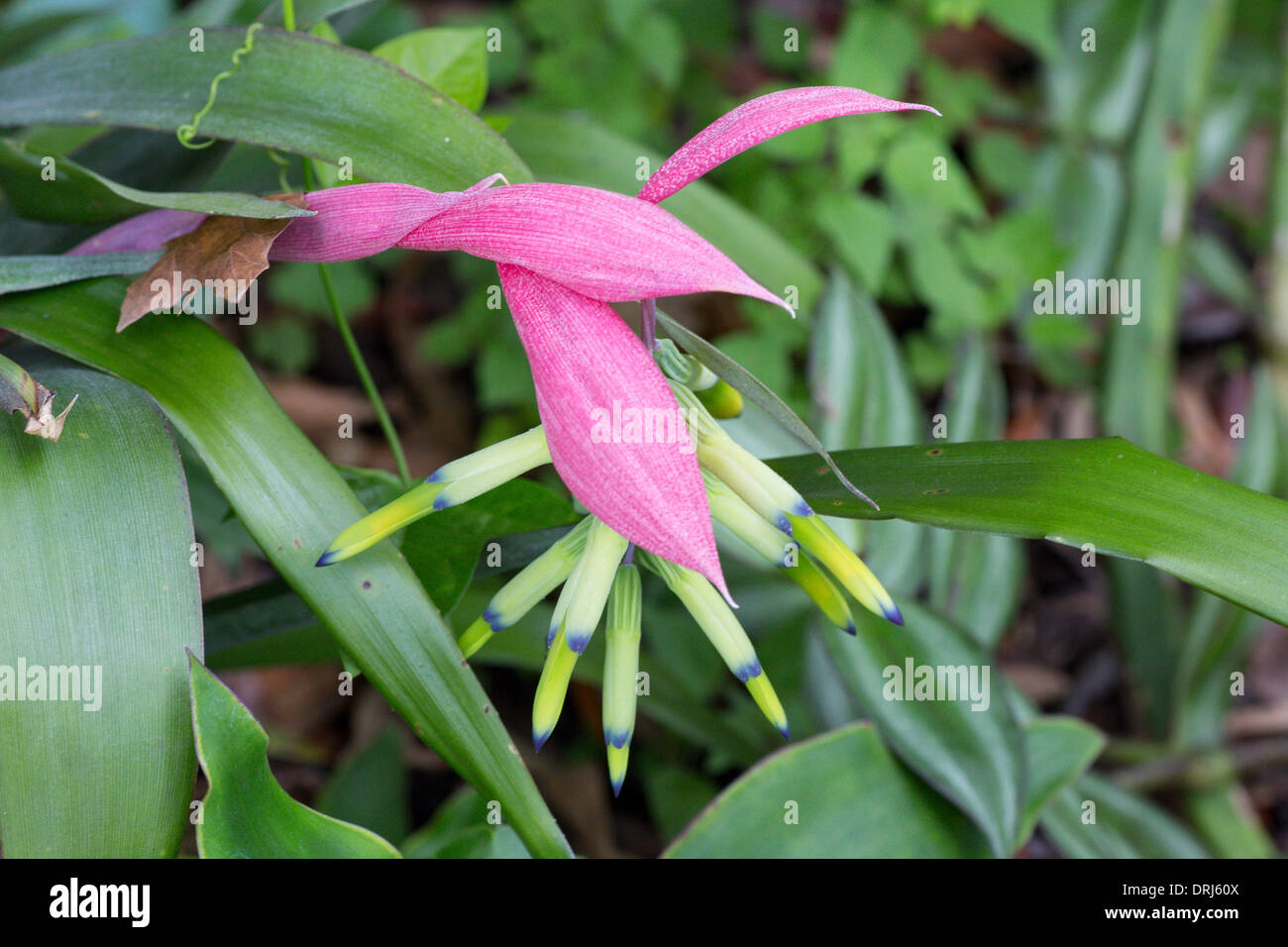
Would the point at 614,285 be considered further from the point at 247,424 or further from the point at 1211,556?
the point at 1211,556

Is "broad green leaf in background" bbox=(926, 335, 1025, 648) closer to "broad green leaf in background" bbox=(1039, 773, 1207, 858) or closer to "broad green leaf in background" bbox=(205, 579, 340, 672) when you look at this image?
"broad green leaf in background" bbox=(1039, 773, 1207, 858)

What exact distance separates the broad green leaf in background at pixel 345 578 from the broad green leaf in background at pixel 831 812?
206mm

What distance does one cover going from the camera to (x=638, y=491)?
428 millimetres

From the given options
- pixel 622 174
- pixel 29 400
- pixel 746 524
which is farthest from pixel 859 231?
pixel 29 400

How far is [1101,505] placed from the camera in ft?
1.79

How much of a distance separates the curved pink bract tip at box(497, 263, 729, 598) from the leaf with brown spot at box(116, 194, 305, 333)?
0.19 m

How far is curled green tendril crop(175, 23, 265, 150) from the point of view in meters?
0.64

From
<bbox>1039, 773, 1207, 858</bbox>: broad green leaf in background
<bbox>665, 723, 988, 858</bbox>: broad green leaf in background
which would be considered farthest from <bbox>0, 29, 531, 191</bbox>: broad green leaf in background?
<bbox>1039, 773, 1207, 858</bbox>: broad green leaf in background

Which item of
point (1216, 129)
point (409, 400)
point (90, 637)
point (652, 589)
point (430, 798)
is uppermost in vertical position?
point (1216, 129)

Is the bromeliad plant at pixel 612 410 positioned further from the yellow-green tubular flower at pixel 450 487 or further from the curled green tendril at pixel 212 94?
the curled green tendril at pixel 212 94

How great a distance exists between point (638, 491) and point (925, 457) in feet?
0.82

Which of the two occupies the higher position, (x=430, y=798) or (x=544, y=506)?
(x=544, y=506)

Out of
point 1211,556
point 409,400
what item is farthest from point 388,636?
point 409,400

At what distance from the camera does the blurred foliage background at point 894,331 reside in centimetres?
102
